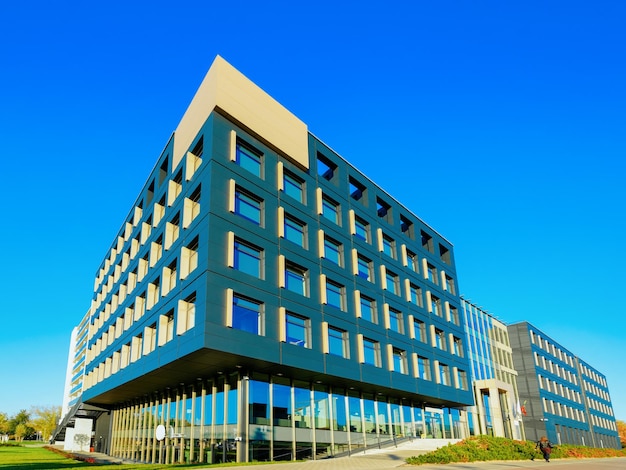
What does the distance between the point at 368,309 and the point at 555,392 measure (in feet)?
189

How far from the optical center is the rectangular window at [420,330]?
42.1 metres

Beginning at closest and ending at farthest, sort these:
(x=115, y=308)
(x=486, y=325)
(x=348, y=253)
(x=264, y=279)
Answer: (x=264, y=279), (x=348, y=253), (x=115, y=308), (x=486, y=325)

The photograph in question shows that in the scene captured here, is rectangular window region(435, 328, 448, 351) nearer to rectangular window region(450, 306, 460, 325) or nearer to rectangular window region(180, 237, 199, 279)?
rectangular window region(450, 306, 460, 325)

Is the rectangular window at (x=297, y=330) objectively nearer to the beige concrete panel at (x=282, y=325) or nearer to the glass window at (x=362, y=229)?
the beige concrete panel at (x=282, y=325)

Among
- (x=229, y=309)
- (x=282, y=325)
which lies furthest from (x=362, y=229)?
(x=229, y=309)

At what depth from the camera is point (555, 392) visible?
78812 mm

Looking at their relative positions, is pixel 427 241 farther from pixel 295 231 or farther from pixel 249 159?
pixel 249 159

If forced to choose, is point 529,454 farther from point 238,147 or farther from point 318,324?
point 238,147

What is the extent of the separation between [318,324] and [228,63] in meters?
17.0


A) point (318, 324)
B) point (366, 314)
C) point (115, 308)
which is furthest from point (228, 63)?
point (115, 308)

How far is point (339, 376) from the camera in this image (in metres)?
31.0

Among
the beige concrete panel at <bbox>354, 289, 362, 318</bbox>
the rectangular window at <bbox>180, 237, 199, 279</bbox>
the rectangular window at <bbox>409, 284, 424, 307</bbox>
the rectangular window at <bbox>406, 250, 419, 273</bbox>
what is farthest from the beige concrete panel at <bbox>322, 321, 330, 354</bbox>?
the rectangular window at <bbox>406, 250, 419, 273</bbox>

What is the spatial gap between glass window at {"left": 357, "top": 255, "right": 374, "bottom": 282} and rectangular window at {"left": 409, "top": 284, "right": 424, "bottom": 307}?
6.34m

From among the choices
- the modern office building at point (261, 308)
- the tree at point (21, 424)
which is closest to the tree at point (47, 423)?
the tree at point (21, 424)
